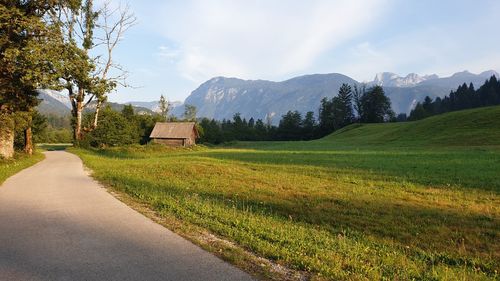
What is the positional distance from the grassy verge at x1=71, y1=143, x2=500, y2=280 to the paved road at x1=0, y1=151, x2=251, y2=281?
952mm

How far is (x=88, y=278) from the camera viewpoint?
5707 millimetres

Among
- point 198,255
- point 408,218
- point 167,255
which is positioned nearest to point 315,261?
point 198,255

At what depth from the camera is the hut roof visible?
281 ft

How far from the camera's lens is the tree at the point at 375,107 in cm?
13175

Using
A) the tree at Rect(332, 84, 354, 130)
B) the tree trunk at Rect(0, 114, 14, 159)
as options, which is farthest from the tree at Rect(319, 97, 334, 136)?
the tree trunk at Rect(0, 114, 14, 159)

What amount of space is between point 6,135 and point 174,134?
57705 millimetres

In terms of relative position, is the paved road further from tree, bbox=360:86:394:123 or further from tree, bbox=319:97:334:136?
tree, bbox=360:86:394:123

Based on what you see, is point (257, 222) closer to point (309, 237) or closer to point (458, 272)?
point (309, 237)

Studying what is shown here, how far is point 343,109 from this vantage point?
137 metres

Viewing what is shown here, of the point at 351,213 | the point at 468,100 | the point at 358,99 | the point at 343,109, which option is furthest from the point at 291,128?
the point at 351,213

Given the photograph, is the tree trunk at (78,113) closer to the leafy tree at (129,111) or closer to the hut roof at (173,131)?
the hut roof at (173,131)

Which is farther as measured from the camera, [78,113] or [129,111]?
[129,111]

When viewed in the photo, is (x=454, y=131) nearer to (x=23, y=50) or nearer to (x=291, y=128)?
(x=23, y=50)

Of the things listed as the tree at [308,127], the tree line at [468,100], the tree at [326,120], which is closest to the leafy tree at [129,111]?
the tree at [308,127]
